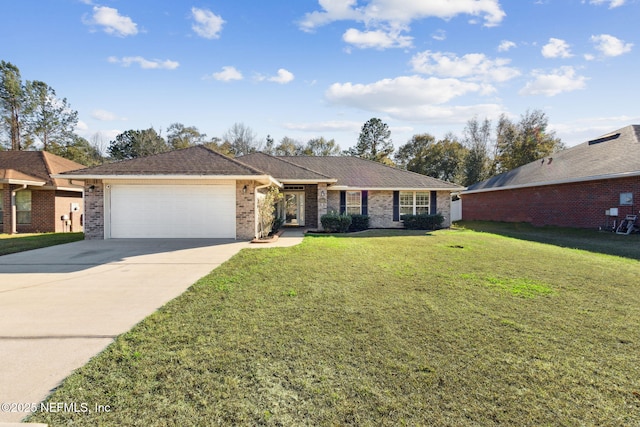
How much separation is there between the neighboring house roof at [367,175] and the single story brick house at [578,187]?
18.1 ft

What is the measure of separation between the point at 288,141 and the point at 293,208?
27.6 meters

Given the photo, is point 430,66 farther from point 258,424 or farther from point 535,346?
point 258,424

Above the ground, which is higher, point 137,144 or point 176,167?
point 137,144

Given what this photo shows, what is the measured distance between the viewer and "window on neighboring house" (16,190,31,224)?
51.9ft

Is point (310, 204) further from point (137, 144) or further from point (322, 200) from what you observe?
point (137, 144)

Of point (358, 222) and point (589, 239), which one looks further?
point (358, 222)

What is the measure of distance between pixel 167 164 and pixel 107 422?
11.4 m

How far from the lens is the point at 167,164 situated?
1220 centimetres

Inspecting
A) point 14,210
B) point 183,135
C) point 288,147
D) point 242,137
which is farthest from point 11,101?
point 288,147

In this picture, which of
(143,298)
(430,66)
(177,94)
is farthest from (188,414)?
(177,94)

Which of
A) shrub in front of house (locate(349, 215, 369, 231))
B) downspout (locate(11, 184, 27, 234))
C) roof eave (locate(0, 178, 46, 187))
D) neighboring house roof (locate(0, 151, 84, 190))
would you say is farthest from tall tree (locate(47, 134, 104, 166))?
shrub in front of house (locate(349, 215, 369, 231))

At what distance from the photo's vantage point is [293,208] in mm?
19016

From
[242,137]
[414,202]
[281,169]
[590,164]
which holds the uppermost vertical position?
[242,137]

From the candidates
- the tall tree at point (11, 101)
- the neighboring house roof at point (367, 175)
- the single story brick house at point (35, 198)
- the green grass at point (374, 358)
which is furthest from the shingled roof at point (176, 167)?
the tall tree at point (11, 101)
